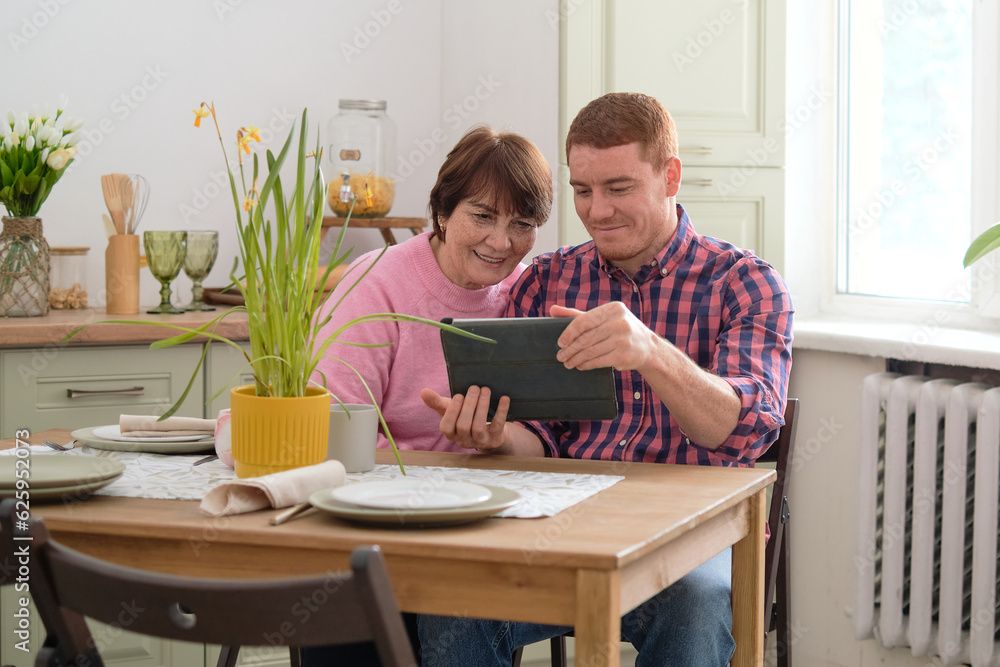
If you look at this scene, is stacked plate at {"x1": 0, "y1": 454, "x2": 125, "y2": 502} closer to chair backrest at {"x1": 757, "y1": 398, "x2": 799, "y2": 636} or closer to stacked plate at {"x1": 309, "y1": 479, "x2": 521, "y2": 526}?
stacked plate at {"x1": 309, "y1": 479, "x2": 521, "y2": 526}

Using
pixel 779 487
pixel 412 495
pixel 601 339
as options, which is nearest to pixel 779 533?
pixel 779 487

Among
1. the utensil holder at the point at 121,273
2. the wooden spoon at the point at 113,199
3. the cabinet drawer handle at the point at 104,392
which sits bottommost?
the cabinet drawer handle at the point at 104,392

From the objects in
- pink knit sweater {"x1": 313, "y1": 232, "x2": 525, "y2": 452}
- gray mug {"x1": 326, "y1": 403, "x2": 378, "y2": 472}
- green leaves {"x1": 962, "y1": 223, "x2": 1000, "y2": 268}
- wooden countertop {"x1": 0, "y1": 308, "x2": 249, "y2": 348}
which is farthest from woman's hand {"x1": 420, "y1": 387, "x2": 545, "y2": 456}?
wooden countertop {"x1": 0, "y1": 308, "x2": 249, "y2": 348}

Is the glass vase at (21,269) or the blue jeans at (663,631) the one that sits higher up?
the glass vase at (21,269)

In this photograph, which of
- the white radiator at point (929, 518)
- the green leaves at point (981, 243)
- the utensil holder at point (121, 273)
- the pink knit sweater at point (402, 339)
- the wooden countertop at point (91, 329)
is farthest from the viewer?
the utensil holder at point (121, 273)

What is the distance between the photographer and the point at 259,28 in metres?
3.07

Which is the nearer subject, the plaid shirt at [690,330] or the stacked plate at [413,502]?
the stacked plate at [413,502]

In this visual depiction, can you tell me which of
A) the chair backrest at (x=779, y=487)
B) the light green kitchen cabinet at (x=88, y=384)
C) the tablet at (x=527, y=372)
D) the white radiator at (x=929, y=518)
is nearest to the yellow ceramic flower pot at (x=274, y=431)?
the tablet at (x=527, y=372)

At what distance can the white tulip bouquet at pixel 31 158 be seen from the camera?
246 cm

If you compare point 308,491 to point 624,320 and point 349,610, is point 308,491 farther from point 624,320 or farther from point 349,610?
point 624,320

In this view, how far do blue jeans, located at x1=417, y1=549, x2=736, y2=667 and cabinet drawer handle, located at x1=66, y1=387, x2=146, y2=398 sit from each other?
46.3 inches

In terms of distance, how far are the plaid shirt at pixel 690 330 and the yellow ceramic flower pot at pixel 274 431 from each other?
1.92ft

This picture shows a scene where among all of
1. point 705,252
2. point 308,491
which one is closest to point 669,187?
point 705,252

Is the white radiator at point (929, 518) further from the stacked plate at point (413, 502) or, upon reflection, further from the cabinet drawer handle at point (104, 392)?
the cabinet drawer handle at point (104, 392)
